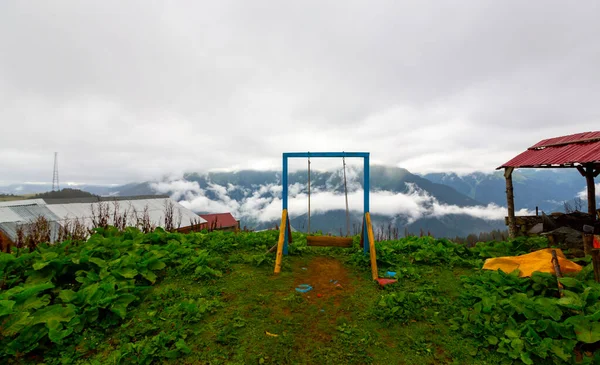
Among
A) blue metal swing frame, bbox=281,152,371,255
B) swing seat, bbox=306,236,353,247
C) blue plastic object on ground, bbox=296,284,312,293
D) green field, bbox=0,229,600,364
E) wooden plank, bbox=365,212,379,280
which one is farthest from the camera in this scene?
swing seat, bbox=306,236,353,247

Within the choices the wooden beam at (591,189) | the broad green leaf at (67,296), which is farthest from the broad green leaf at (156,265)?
the wooden beam at (591,189)

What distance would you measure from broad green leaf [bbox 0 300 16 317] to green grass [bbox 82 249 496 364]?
124 cm

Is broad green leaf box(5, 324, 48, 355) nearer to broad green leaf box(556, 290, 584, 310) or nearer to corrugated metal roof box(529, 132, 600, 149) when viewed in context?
broad green leaf box(556, 290, 584, 310)

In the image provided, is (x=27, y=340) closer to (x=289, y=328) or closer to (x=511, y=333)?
(x=289, y=328)

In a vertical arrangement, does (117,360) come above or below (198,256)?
below

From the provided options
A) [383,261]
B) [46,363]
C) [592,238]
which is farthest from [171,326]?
[592,238]

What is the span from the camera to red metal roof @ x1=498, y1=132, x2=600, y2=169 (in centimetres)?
811

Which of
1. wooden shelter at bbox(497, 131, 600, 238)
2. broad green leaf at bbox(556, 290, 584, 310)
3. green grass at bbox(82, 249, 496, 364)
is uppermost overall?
wooden shelter at bbox(497, 131, 600, 238)

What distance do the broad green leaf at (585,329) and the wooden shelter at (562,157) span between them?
6485 mm

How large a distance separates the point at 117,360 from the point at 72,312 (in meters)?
1.24

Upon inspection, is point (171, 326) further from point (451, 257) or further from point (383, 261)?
point (451, 257)

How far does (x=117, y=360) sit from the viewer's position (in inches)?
127

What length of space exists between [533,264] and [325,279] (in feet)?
13.6

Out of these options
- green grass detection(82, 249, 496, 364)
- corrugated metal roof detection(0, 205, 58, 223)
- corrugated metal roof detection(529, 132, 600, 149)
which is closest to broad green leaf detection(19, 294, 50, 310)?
green grass detection(82, 249, 496, 364)
